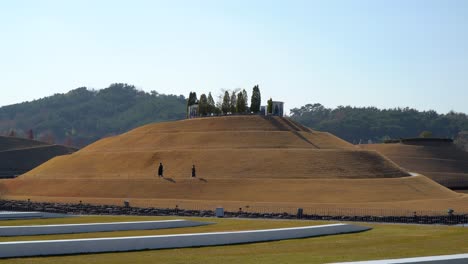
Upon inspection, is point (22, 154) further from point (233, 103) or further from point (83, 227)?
point (83, 227)

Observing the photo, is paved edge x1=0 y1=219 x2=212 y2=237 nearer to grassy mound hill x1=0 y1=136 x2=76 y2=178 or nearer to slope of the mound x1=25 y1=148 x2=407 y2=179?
slope of the mound x1=25 y1=148 x2=407 y2=179

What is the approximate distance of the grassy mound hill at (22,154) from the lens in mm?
146375

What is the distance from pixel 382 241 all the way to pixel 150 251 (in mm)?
9739

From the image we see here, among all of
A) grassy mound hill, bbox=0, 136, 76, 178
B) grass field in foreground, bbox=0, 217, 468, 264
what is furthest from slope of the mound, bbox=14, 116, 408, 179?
grassy mound hill, bbox=0, 136, 76, 178

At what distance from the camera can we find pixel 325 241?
28859mm

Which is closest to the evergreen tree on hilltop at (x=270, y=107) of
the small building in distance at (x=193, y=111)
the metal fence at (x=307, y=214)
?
the small building in distance at (x=193, y=111)

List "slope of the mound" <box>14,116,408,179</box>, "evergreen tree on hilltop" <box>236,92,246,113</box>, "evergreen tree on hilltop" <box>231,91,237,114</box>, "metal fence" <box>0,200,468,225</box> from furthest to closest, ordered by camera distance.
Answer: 1. "evergreen tree on hilltop" <box>231,91,237,114</box>
2. "evergreen tree on hilltop" <box>236,92,246,113</box>
3. "slope of the mound" <box>14,116,408,179</box>
4. "metal fence" <box>0,200,468,225</box>

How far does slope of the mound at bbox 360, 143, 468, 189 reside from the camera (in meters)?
114

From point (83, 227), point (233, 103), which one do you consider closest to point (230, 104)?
point (233, 103)

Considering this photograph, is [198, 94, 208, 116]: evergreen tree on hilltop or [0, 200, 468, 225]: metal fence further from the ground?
[198, 94, 208, 116]: evergreen tree on hilltop

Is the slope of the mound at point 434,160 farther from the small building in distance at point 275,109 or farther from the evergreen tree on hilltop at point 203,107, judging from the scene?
the evergreen tree on hilltop at point 203,107

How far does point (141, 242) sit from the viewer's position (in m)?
25.6

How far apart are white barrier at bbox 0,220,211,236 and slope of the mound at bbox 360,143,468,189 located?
8173cm

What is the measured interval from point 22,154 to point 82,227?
130699 millimetres
